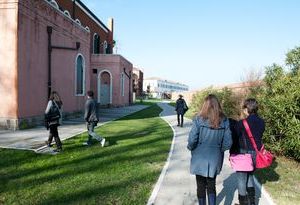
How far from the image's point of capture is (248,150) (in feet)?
17.1

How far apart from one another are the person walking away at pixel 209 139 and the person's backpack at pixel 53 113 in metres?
5.79

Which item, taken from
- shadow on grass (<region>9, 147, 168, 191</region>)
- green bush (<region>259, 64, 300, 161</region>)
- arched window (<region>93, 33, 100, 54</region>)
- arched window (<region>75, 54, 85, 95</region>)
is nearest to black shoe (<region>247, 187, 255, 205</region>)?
shadow on grass (<region>9, 147, 168, 191</region>)

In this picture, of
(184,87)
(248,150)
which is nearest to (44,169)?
(248,150)

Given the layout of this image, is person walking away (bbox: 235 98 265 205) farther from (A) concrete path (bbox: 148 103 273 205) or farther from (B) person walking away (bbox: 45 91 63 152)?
(B) person walking away (bbox: 45 91 63 152)

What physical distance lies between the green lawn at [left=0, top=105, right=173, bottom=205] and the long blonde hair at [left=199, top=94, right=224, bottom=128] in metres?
1.98

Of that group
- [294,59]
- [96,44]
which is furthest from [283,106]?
[96,44]

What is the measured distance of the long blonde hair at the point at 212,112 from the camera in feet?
15.4

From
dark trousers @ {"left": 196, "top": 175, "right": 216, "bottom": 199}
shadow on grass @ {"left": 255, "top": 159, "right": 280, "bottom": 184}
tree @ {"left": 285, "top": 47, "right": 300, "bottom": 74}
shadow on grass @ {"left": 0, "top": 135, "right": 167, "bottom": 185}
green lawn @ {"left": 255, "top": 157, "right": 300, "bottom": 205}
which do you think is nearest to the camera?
dark trousers @ {"left": 196, "top": 175, "right": 216, "bottom": 199}

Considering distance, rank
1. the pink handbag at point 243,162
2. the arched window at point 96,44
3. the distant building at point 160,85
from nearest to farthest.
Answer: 1. the pink handbag at point 243,162
2. the arched window at point 96,44
3. the distant building at point 160,85

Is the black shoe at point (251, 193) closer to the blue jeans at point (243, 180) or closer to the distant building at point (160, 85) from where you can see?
the blue jeans at point (243, 180)

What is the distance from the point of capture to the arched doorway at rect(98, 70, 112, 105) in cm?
3588

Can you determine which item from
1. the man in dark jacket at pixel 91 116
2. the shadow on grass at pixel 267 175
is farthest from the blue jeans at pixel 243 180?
the man in dark jacket at pixel 91 116

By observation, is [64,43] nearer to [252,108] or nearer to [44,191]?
[44,191]

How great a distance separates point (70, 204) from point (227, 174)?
12.7 feet
